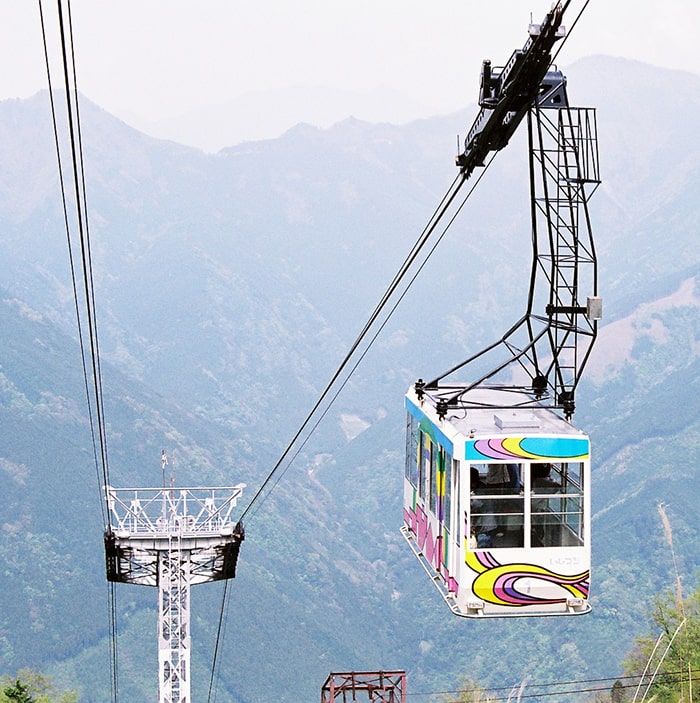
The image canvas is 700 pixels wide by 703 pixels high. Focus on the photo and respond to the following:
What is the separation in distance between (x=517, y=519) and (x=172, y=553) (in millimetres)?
12553

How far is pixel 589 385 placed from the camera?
425ft

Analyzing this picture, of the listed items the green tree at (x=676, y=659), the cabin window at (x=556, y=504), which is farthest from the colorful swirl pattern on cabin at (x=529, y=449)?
the green tree at (x=676, y=659)

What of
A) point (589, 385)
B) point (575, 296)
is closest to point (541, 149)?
point (575, 296)

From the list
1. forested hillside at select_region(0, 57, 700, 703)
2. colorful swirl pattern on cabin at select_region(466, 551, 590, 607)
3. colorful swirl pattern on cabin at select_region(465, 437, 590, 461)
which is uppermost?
forested hillside at select_region(0, 57, 700, 703)

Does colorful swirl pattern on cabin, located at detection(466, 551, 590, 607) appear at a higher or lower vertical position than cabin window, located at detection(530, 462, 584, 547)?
lower

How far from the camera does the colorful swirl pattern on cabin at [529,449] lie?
10227 mm

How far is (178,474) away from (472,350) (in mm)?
87648

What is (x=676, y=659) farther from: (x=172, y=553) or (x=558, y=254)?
(x=558, y=254)

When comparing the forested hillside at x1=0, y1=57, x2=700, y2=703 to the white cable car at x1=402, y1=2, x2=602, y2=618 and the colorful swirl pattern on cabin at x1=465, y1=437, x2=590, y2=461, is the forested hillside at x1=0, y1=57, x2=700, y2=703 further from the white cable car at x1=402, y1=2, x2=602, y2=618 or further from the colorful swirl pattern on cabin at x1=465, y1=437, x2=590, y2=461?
the colorful swirl pattern on cabin at x1=465, y1=437, x2=590, y2=461

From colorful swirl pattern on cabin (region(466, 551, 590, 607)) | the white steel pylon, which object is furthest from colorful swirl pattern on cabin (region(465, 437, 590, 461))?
the white steel pylon

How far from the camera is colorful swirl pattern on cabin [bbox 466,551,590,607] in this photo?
34.3ft

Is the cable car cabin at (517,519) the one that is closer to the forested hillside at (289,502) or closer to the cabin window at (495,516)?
the cabin window at (495,516)

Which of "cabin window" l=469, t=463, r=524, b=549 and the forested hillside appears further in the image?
the forested hillside

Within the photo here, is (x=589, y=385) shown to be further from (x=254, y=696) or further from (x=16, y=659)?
(x=16, y=659)
